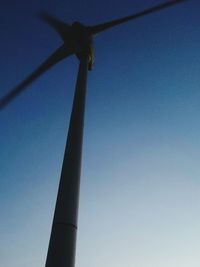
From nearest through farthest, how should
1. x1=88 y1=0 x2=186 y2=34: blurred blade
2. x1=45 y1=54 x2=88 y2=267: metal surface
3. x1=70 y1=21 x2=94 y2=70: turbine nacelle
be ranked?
x1=45 y1=54 x2=88 y2=267: metal surface < x1=88 y1=0 x2=186 y2=34: blurred blade < x1=70 y1=21 x2=94 y2=70: turbine nacelle

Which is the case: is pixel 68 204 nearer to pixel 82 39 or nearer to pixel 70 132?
pixel 70 132

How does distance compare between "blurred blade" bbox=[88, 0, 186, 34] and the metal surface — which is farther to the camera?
"blurred blade" bbox=[88, 0, 186, 34]

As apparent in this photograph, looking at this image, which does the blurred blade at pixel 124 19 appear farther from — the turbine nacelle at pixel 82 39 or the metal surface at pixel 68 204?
the metal surface at pixel 68 204

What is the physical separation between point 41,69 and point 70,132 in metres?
7.94

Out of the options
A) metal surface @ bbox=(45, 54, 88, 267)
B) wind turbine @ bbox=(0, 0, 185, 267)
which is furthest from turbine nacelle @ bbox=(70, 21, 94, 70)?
metal surface @ bbox=(45, 54, 88, 267)

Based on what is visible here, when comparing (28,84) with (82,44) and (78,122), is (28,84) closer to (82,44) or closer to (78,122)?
(82,44)

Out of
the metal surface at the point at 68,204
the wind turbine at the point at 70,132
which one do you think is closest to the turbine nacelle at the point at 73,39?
the wind turbine at the point at 70,132

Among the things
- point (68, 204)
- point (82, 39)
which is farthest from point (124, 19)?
point (68, 204)

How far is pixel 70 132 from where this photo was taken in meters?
13.8

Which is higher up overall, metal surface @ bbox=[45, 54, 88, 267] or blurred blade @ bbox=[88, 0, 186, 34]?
blurred blade @ bbox=[88, 0, 186, 34]

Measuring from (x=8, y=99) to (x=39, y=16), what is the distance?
7498 mm

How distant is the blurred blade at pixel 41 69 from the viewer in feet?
60.0

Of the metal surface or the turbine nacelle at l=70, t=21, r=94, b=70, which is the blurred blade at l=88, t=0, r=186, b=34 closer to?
the turbine nacelle at l=70, t=21, r=94, b=70

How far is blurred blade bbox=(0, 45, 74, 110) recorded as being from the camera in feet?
60.0
